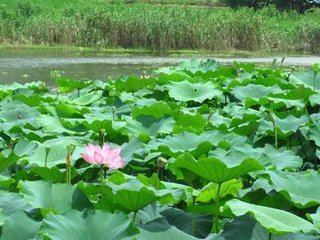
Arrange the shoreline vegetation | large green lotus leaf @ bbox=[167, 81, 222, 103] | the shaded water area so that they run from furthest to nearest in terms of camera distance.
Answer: the shoreline vegetation → the shaded water area → large green lotus leaf @ bbox=[167, 81, 222, 103]

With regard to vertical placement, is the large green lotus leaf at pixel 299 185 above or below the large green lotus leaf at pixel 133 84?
above

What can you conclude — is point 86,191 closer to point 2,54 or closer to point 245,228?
point 245,228

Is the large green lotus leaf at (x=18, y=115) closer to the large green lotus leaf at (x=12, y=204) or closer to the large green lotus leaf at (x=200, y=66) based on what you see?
the large green lotus leaf at (x=12, y=204)

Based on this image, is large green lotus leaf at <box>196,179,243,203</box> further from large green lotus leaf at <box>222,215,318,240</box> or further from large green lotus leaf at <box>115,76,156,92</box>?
large green lotus leaf at <box>115,76,156,92</box>

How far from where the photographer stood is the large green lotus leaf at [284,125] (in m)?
2.00

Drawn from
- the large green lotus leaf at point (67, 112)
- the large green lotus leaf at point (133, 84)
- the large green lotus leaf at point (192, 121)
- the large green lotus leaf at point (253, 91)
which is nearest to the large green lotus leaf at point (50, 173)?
the large green lotus leaf at point (192, 121)

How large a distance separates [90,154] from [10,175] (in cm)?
50

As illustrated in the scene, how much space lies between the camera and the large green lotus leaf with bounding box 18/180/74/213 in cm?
126

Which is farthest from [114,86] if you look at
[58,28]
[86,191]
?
[58,28]

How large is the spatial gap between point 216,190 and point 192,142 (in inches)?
16.3

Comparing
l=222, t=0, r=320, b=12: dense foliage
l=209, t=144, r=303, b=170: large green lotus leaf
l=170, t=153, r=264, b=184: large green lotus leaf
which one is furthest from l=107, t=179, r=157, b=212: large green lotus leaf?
l=222, t=0, r=320, b=12: dense foliage

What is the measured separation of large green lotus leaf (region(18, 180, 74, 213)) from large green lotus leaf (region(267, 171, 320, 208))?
0.44 m

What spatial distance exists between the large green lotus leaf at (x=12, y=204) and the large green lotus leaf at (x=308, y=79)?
216 centimetres

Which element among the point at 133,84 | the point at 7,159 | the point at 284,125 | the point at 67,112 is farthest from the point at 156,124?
the point at 133,84
